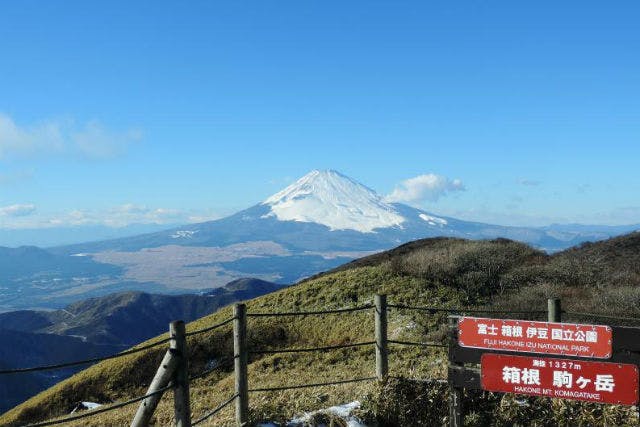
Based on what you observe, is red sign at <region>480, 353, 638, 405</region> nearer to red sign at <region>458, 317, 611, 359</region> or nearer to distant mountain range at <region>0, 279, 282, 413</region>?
red sign at <region>458, 317, 611, 359</region>

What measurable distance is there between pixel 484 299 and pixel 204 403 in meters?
13.0

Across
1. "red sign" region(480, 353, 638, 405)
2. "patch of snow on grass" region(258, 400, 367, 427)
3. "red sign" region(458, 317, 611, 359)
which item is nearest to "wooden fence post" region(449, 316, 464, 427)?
"red sign" region(458, 317, 611, 359)

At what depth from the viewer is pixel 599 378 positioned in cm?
701

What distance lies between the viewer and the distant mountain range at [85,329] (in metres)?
106

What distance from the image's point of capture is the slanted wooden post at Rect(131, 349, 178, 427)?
711cm

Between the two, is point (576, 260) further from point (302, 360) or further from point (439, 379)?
point (439, 379)

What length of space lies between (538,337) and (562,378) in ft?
1.87

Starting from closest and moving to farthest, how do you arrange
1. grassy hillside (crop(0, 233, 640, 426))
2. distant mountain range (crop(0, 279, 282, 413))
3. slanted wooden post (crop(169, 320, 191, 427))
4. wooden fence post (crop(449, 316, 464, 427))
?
slanted wooden post (crop(169, 320, 191, 427)), wooden fence post (crop(449, 316, 464, 427)), grassy hillside (crop(0, 233, 640, 426)), distant mountain range (crop(0, 279, 282, 413))

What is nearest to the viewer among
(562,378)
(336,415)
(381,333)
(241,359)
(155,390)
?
(155,390)

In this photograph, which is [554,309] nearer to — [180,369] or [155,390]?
[180,369]

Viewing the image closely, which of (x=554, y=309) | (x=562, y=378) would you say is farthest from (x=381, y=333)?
(x=562, y=378)

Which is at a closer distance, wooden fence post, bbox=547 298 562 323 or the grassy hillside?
the grassy hillside

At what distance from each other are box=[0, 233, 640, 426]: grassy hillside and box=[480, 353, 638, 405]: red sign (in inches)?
82.6

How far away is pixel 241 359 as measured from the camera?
8961mm
